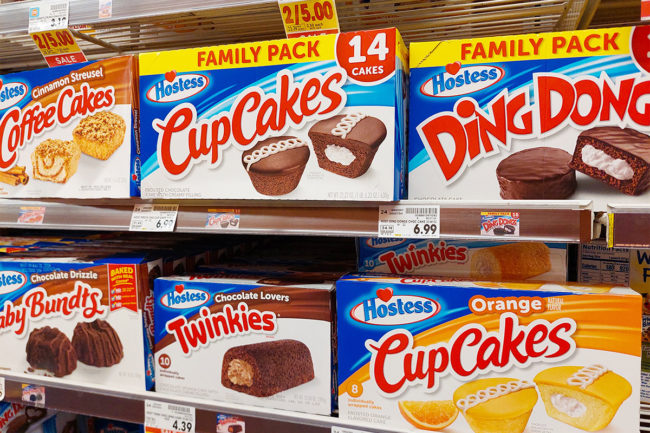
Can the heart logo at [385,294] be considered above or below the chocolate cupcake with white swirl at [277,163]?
below

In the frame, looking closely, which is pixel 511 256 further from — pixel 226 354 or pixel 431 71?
pixel 226 354

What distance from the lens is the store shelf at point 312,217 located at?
91cm

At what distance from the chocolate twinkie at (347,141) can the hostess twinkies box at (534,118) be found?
13cm

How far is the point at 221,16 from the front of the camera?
1.32m

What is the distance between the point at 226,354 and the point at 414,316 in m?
0.49

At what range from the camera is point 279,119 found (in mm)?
1051

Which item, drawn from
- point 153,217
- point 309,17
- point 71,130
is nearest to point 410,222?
point 309,17

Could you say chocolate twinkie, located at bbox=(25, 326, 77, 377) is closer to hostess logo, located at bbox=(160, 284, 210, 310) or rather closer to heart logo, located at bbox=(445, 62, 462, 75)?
hostess logo, located at bbox=(160, 284, 210, 310)

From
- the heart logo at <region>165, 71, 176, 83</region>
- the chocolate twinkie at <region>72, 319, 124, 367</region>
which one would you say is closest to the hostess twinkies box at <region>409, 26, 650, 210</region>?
the heart logo at <region>165, 71, 176, 83</region>

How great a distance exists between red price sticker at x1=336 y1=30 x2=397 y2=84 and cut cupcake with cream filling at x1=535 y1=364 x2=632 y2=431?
713 mm

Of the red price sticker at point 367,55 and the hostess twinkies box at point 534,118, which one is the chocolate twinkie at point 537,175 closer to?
the hostess twinkies box at point 534,118

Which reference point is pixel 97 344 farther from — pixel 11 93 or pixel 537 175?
pixel 537 175

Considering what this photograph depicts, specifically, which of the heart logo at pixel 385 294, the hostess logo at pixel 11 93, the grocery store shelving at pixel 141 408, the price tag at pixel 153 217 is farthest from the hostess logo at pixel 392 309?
the hostess logo at pixel 11 93

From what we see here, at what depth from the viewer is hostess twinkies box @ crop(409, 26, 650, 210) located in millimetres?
951
